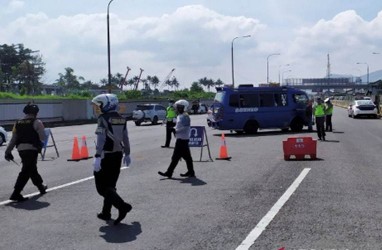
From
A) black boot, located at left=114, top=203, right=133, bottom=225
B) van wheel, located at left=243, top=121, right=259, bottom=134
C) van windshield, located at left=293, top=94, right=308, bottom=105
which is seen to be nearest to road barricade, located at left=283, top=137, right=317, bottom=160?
black boot, located at left=114, top=203, right=133, bottom=225

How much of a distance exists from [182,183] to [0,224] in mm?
4287

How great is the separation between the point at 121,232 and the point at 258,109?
68.2ft

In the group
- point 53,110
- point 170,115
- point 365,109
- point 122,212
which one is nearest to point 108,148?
point 122,212

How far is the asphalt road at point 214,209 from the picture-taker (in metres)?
6.66

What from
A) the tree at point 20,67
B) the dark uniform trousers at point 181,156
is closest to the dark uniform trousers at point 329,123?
the dark uniform trousers at point 181,156

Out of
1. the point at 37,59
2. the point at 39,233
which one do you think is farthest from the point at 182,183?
the point at 37,59

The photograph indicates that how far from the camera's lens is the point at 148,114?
4334 cm

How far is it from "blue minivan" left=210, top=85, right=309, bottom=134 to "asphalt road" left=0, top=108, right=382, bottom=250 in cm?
1233

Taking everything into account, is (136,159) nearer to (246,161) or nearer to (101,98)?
(246,161)

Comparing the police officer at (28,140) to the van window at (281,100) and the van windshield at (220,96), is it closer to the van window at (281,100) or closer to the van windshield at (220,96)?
the van windshield at (220,96)

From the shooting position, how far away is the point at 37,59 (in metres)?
110

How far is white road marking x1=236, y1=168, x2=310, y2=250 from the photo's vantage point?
645cm

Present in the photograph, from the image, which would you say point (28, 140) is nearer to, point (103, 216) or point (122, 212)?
point (103, 216)

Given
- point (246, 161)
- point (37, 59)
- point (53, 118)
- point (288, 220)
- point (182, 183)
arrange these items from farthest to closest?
point (37, 59), point (53, 118), point (246, 161), point (182, 183), point (288, 220)
